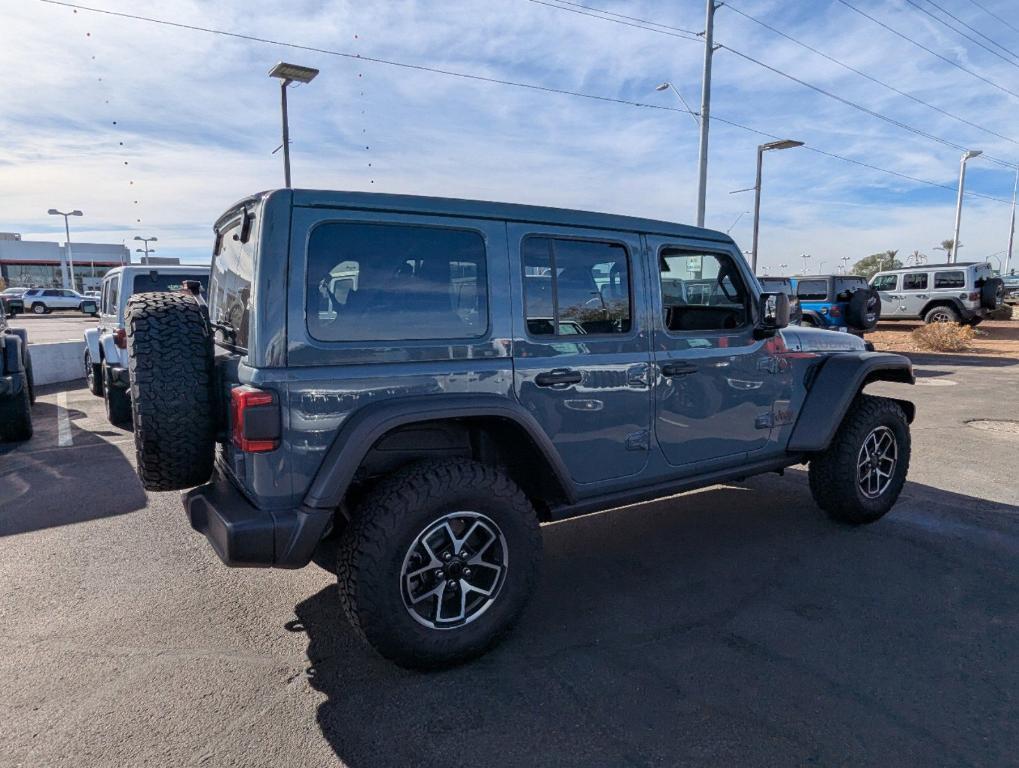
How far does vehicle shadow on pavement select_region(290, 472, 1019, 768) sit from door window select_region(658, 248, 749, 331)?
4.62 ft

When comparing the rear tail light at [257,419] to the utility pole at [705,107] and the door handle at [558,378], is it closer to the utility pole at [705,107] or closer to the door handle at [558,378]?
the door handle at [558,378]

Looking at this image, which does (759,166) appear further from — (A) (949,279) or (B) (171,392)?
(B) (171,392)

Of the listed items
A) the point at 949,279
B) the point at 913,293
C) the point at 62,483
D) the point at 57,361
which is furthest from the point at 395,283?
the point at 913,293

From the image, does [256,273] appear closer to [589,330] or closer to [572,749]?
[589,330]

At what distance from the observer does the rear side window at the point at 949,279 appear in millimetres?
20153

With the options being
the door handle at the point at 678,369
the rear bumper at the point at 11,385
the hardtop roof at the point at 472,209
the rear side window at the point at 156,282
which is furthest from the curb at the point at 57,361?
the door handle at the point at 678,369

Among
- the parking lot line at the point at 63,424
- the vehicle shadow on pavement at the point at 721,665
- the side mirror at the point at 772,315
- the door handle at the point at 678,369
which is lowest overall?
the vehicle shadow on pavement at the point at 721,665

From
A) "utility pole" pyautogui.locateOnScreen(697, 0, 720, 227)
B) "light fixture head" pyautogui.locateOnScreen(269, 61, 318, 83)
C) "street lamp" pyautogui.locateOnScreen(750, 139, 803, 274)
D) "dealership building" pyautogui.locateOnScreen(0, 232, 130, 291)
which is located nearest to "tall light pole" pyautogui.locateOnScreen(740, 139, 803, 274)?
"street lamp" pyautogui.locateOnScreen(750, 139, 803, 274)

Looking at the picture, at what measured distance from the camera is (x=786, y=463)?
421 centimetres

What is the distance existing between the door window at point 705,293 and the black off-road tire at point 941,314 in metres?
20.1

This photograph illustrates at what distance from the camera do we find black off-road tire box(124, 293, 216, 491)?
2.68 meters

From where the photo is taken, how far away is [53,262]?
62594mm

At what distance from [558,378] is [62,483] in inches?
185

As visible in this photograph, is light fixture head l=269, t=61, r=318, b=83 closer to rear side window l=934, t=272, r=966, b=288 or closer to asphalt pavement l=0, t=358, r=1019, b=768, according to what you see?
asphalt pavement l=0, t=358, r=1019, b=768
